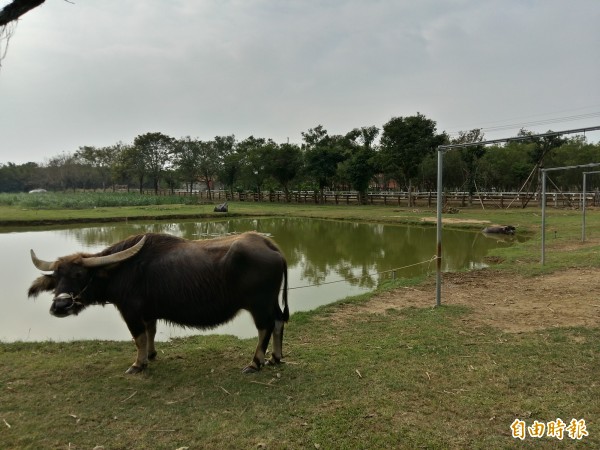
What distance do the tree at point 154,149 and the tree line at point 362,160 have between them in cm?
11

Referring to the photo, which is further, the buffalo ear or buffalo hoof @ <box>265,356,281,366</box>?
buffalo hoof @ <box>265,356,281,366</box>

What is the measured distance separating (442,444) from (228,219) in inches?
953

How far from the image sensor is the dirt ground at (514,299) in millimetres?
5652

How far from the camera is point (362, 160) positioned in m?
33.9

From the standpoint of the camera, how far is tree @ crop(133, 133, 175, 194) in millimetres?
49000

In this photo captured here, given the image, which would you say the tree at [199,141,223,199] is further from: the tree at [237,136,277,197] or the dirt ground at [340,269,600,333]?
the dirt ground at [340,269,600,333]

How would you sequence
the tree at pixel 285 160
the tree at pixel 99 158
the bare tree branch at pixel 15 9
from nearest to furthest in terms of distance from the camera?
1. the bare tree branch at pixel 15 9
2. the tree at pixel 285 160
3. the tree at pixel 99 158

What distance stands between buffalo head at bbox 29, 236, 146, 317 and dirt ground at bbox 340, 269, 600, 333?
12.2ft

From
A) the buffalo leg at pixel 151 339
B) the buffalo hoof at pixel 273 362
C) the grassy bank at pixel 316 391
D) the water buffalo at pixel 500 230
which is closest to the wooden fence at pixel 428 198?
the water buffalo at pixel 500 230

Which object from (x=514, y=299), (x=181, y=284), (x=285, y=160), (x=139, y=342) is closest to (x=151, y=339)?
(x=139, y=342)

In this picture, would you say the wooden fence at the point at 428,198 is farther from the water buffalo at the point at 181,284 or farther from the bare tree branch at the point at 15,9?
the bare tree branch at the point at 15,9

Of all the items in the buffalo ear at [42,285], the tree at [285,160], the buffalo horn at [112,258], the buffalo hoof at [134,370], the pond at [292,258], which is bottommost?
the pond at [292,258]

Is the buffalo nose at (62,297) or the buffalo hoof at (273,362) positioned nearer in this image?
the buffalo nose at (62,297)

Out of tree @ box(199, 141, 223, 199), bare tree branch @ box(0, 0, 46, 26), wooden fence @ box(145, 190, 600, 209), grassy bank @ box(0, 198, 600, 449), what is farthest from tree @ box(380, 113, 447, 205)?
bare tree branch @ box(0, 0, 46, 26)
